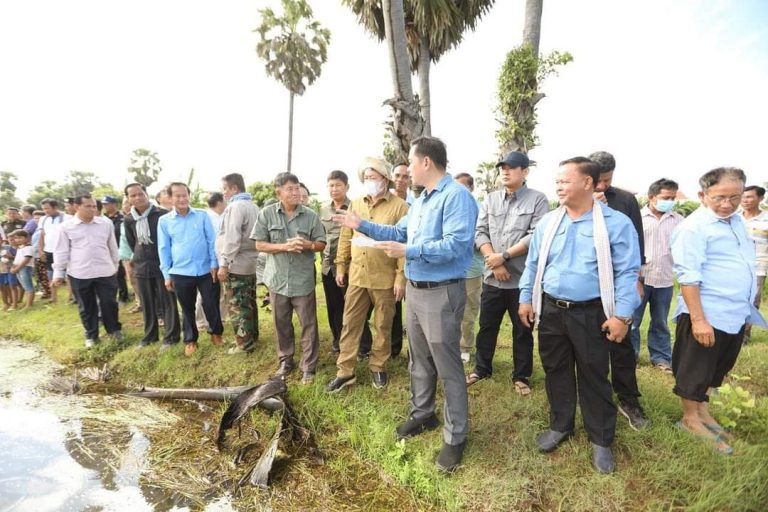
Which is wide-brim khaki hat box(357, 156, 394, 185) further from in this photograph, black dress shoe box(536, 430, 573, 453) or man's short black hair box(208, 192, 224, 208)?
man's short black hair box(208, 192, 224, 208)

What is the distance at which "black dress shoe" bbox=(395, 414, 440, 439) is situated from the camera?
2.83m

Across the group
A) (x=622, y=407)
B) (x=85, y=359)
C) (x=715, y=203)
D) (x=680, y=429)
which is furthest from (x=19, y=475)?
(x=715, y=203)

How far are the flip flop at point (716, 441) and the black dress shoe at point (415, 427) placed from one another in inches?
69.0

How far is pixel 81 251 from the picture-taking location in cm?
486

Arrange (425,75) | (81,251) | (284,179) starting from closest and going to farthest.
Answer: (284,179) → (81,251) → (425,75)

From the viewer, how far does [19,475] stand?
8.95 feet

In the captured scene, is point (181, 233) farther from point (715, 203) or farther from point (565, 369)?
point (715, 203)

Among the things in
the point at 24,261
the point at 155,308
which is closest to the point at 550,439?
the point at 155,308

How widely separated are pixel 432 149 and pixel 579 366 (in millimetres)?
1729

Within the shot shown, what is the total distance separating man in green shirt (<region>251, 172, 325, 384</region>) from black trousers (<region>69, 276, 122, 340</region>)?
2816 mm

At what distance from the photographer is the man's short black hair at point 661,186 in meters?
3.80

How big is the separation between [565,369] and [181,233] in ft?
13.7

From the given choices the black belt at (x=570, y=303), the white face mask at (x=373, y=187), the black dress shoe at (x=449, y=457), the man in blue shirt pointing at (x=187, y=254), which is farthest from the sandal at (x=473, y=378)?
the man in blue shirt pointing at (x=187, y=254)

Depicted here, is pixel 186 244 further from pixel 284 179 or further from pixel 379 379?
pixel 379 379
